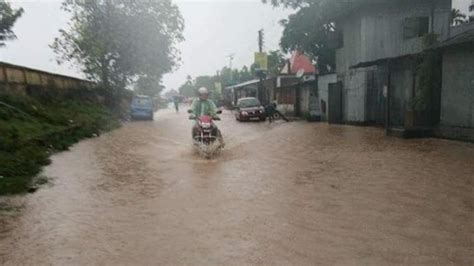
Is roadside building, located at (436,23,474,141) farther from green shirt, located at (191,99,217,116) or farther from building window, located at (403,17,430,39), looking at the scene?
building window, located at (403,17,430,39)

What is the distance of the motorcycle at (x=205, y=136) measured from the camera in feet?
41.9

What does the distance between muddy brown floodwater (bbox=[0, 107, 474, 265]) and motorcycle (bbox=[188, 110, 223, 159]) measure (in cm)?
36

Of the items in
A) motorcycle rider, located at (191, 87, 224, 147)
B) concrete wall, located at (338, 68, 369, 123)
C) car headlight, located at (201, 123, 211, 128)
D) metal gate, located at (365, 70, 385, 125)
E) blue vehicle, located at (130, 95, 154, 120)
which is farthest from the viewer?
blue vehicle, located at (130, 95, 154, 120)

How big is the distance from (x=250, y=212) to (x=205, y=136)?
6036 millimetres

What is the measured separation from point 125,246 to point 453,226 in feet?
13.5

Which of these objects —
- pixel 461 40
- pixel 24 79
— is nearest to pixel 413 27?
pixel 461 40

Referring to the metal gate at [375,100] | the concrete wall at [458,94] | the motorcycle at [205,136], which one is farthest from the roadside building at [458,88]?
the motorcycle at [205,136]

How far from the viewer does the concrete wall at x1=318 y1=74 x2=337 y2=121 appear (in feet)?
97.6

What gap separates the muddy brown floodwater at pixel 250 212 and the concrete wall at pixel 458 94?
8.60 ft

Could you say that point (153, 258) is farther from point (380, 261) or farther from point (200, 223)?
point (380, 261)

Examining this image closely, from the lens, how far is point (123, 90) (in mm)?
39781

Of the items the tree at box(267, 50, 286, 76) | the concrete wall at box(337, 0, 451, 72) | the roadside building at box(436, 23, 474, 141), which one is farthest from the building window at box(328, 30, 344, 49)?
the tree at box(267, 50, 286, 76)

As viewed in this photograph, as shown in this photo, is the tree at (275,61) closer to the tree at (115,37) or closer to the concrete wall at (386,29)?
the tree at (115,37)

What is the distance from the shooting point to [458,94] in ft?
50.6
